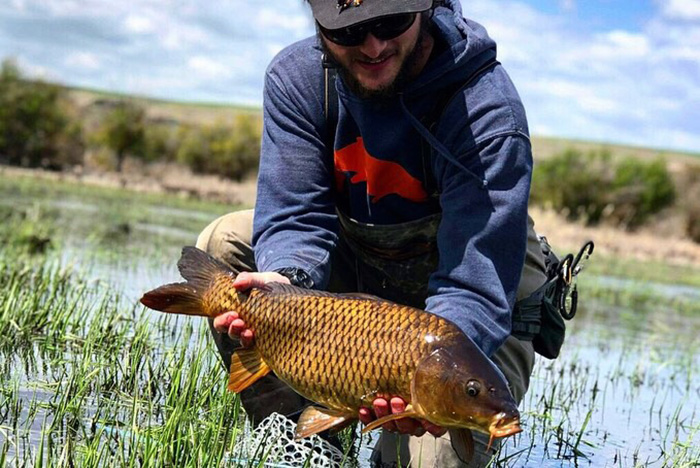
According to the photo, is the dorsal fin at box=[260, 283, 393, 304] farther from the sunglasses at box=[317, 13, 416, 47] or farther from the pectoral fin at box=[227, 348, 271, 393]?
the sunglasses at box=[317, 13, 416, 47]

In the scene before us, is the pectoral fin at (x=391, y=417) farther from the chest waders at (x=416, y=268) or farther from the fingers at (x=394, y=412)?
the chest waders at (x=416, y=268)

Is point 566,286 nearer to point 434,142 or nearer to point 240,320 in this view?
point 434,142

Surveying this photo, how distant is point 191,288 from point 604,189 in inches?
1453

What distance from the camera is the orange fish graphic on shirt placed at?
4.48 meters

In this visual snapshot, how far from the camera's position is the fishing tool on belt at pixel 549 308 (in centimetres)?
461

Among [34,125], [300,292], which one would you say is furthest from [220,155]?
[300,292]

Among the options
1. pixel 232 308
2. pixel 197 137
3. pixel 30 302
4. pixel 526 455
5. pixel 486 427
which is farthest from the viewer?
pixel 197 137

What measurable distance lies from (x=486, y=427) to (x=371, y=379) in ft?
1.31

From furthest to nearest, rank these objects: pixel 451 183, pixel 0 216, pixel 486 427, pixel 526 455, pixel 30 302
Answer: pixel 0 216, pixel 30 302, pixel 526 455, pixel 451 183, pixel 486 427

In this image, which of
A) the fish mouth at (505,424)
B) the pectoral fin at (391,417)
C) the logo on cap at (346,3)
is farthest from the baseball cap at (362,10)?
the fish mouth at (505,424)

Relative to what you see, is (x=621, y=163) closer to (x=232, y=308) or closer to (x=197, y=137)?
(x=197, y=137)

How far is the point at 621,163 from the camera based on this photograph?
4172 cm

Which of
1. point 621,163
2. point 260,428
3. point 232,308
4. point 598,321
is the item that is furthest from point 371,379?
point 621,163

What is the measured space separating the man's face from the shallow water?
62.6 inches
